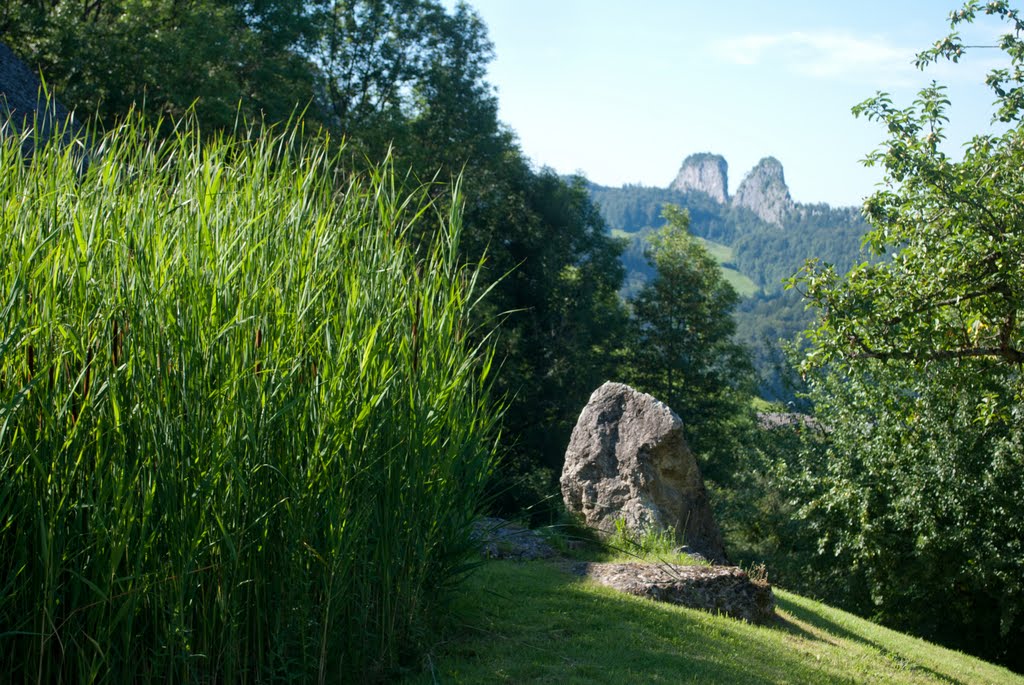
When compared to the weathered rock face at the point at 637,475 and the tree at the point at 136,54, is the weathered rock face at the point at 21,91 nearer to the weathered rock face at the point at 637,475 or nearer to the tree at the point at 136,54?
the tree at the point at 136,54

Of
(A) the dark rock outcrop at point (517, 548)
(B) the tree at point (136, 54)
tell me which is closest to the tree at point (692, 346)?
(B) the tree at point (136, 54)

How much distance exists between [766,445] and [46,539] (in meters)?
26.5

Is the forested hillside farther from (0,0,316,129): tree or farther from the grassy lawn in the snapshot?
(0,0,316,129): tree

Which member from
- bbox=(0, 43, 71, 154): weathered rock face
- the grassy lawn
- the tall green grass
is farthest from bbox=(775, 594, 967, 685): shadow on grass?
bbox=(0, 43, 71, 154): weathered rock face

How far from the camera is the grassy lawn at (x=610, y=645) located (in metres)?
5.57

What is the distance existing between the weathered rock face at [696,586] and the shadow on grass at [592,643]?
268 mm

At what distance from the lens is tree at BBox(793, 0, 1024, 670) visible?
32.3 feet

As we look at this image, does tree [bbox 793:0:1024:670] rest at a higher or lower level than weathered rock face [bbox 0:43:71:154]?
lower

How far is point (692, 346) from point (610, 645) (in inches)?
1014

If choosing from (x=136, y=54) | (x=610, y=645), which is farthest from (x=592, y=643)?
(x=136, y=54)

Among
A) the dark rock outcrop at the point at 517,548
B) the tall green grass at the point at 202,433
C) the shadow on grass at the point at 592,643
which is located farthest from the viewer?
the dark rock outcrop at the point at 517,548

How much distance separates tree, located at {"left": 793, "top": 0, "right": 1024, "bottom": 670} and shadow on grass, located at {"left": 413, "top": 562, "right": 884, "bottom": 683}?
424 centimetres

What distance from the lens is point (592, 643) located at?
20.5 ft

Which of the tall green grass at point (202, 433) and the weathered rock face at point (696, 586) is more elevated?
the tall green grass at point (202, 433)
